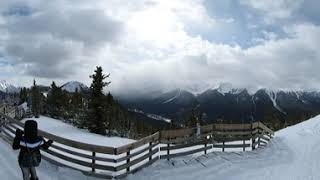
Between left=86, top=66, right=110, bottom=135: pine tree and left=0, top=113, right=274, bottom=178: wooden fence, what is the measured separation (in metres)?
19.1

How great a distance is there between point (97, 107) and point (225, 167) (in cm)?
2731

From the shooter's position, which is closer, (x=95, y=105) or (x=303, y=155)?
(x=303, y=155)

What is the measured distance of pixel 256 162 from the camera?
19.9 m

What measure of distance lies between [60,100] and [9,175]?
60.3 metres

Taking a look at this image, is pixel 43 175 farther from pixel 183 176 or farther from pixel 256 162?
pixel 256 162

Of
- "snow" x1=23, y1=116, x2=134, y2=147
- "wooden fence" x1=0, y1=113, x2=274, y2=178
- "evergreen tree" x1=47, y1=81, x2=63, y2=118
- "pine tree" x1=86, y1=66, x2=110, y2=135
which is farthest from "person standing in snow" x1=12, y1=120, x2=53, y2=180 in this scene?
"evergreen tree" x1=47, y1=81, x2=63, y2=118

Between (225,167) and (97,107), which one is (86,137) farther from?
(225,167)

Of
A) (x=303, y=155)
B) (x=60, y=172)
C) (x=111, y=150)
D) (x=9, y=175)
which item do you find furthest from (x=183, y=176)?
(x=303, y=155)

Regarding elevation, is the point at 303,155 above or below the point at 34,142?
below

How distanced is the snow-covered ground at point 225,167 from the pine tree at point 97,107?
22.2 metres

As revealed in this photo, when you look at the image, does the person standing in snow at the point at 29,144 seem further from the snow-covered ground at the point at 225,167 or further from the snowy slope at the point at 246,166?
the snowy slope at the point at 246,166

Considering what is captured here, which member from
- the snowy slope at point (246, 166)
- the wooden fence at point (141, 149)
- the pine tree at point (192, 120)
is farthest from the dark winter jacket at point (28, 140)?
the pine tree at point (192, 120)

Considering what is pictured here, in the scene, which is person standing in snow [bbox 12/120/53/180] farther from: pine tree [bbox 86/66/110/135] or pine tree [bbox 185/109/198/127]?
pine tree [bbox 185/109/198/127]

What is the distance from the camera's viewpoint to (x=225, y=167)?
18078mm
